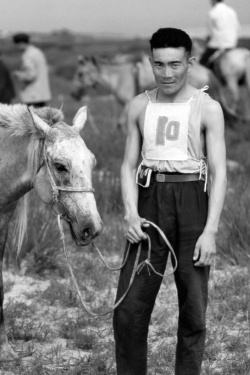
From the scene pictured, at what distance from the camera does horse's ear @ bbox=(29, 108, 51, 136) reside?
316 cm

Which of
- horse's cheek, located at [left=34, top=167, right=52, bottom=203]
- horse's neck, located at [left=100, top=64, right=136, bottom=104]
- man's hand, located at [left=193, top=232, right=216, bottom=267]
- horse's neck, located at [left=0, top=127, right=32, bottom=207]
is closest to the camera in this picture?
man's hand, located at [left=193, top=232, right=216, bottom=267]

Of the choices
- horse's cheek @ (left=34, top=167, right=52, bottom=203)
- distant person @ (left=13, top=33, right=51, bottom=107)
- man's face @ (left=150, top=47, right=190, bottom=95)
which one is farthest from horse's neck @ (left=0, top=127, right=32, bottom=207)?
distant person @ (left=13, top=33, right=51, bottom=107)

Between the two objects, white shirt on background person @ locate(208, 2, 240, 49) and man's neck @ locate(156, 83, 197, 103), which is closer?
man's neck @ locate(156, 83, 197, 103)

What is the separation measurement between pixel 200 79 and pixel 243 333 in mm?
7676

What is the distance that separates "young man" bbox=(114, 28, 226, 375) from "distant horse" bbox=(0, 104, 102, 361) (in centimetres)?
21

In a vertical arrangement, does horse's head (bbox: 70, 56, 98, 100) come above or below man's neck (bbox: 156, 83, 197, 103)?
below

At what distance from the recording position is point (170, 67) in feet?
9.46

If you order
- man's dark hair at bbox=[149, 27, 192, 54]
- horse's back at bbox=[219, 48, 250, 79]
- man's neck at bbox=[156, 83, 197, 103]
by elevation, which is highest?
man's dark hair at bbox=[149, 27, 192, 54]

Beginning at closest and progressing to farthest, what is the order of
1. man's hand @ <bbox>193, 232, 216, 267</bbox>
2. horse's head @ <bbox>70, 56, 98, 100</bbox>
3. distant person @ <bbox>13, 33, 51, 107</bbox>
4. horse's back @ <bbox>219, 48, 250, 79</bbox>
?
man's hand @ <bbox>193, 232, 216, 267</bbox> < distant person @ <bbox>13, 33, 51, 107</bbox> < horse's back @ <bbox>219, 48, 250, 79</bbox> < horse's head @ <bbox>70, 56, 98, 100</bbox>

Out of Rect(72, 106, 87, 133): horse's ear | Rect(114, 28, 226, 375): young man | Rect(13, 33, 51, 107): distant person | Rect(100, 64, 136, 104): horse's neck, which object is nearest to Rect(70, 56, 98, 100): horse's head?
Rect(100, 64, 136, 104): horse's neck

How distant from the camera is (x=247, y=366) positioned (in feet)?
11.9

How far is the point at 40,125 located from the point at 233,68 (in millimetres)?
8894

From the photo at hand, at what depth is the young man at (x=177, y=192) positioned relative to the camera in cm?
288

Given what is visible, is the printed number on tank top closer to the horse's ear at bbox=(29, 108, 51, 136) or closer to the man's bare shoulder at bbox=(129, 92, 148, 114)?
the man's bare shoulder at bbox=(129, 92, 148, 114)
